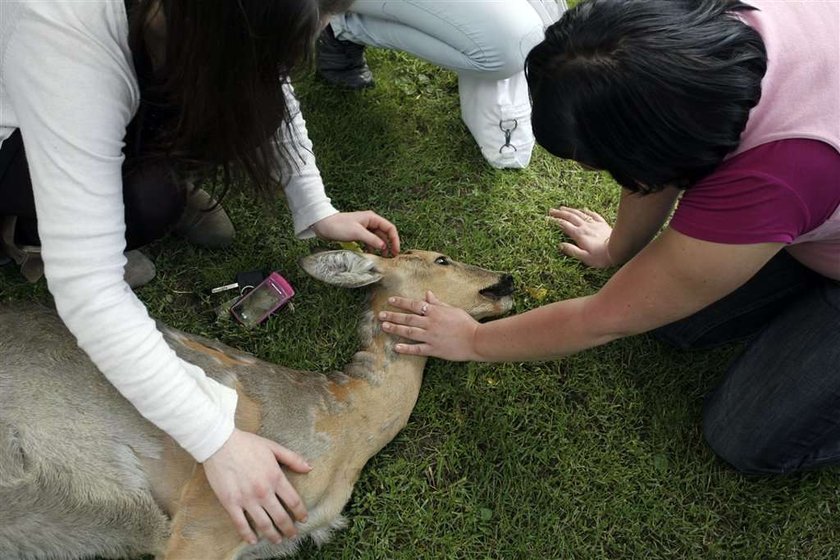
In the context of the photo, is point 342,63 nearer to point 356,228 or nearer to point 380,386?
point 356,228

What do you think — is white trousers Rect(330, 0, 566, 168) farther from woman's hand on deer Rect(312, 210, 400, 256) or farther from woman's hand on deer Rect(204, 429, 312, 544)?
woman's hand on deer Rect(204, 429, 312, 544)

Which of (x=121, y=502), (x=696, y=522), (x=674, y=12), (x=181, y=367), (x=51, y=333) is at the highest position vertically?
(x=674, y=12)

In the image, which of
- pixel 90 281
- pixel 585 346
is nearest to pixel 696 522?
pixel 585 346

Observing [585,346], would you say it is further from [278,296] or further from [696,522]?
[278,296]

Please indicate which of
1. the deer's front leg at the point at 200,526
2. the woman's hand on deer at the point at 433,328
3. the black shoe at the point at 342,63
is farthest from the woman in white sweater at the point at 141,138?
the black shoe at the point at 342,63

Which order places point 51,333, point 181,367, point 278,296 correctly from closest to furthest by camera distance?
point 181,367 < point 51,333 < point 278,296

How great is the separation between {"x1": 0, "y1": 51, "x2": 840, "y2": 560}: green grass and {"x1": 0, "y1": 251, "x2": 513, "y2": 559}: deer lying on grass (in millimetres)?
298

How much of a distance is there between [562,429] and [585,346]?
762mm

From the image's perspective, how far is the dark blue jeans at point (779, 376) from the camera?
2.88 m

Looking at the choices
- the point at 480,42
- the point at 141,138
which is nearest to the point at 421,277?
the point at 480,42

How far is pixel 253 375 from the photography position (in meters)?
2.92

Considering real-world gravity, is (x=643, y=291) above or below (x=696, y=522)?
above

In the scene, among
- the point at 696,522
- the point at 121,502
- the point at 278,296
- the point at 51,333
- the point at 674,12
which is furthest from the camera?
the point at 278,296

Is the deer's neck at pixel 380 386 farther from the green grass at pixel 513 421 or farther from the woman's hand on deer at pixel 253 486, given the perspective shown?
the woman's hand on deer at pixel 253 486
